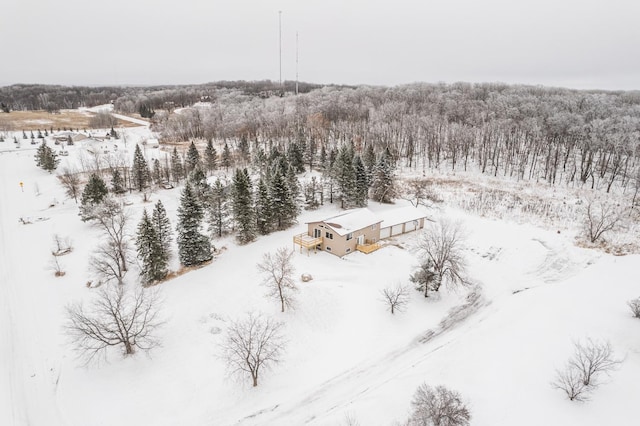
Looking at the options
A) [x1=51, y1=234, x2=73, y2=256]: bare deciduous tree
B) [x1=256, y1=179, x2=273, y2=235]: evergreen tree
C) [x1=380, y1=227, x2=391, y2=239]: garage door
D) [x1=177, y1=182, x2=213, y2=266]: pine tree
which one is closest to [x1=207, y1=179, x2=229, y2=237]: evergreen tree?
[x1=256, y1=179, x2=273, y2=235]: evergreen tree

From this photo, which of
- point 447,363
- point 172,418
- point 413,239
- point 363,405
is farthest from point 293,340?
point 413,239

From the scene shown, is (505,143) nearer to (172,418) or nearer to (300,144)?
(300,144)

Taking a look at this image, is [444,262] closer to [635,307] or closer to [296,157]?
[635,307]

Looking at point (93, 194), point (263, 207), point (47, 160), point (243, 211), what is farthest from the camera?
point (47, 160)

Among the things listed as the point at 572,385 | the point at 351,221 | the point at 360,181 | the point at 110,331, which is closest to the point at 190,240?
the point at 110,331

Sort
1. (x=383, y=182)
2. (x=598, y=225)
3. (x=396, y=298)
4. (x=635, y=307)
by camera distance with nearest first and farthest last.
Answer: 1. (x=635, y=307)
2. (x=396, y=298)
3. (x=598, y=225)
4. (x=383, y=182)

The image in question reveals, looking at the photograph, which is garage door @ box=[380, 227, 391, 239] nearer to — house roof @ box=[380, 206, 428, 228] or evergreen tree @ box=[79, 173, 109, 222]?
house roof @ box=[380, 206, 428, 228]

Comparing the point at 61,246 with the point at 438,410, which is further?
the point at 61,246

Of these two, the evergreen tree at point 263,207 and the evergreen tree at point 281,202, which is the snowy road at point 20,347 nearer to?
the evergreen tree at point 263,207
